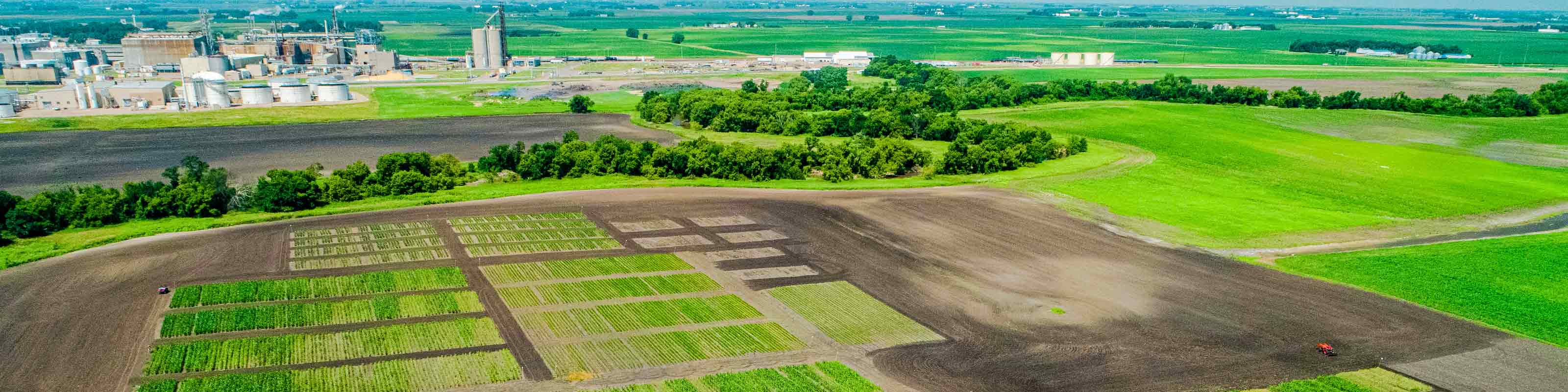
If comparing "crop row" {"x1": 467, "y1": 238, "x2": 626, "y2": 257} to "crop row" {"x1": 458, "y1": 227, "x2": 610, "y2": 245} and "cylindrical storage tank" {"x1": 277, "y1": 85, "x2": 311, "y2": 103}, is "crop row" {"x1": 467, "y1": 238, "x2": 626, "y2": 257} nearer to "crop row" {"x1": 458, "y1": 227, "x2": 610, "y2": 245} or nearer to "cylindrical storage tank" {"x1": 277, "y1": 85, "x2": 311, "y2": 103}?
"crop row" {"x1": 458, "y1": 227, "x2": 610, "y2": 245}

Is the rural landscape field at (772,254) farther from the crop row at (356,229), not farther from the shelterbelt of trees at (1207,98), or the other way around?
the shelterbelt of trees at (1207,98)

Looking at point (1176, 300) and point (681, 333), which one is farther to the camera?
point (1176, 300)

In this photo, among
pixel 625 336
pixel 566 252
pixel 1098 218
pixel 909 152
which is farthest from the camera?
pixel 909 152

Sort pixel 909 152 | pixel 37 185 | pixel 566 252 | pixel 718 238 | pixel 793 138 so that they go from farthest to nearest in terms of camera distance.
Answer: pixel 793 138 → pixel 909 152 → pixel 37 185 → pixel 718 238 → pixel 566 252

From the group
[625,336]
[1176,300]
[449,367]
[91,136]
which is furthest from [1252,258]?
[91,136]

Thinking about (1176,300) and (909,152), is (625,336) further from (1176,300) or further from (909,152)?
(909,152)

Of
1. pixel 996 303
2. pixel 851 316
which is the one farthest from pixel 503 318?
pixel 996 303
